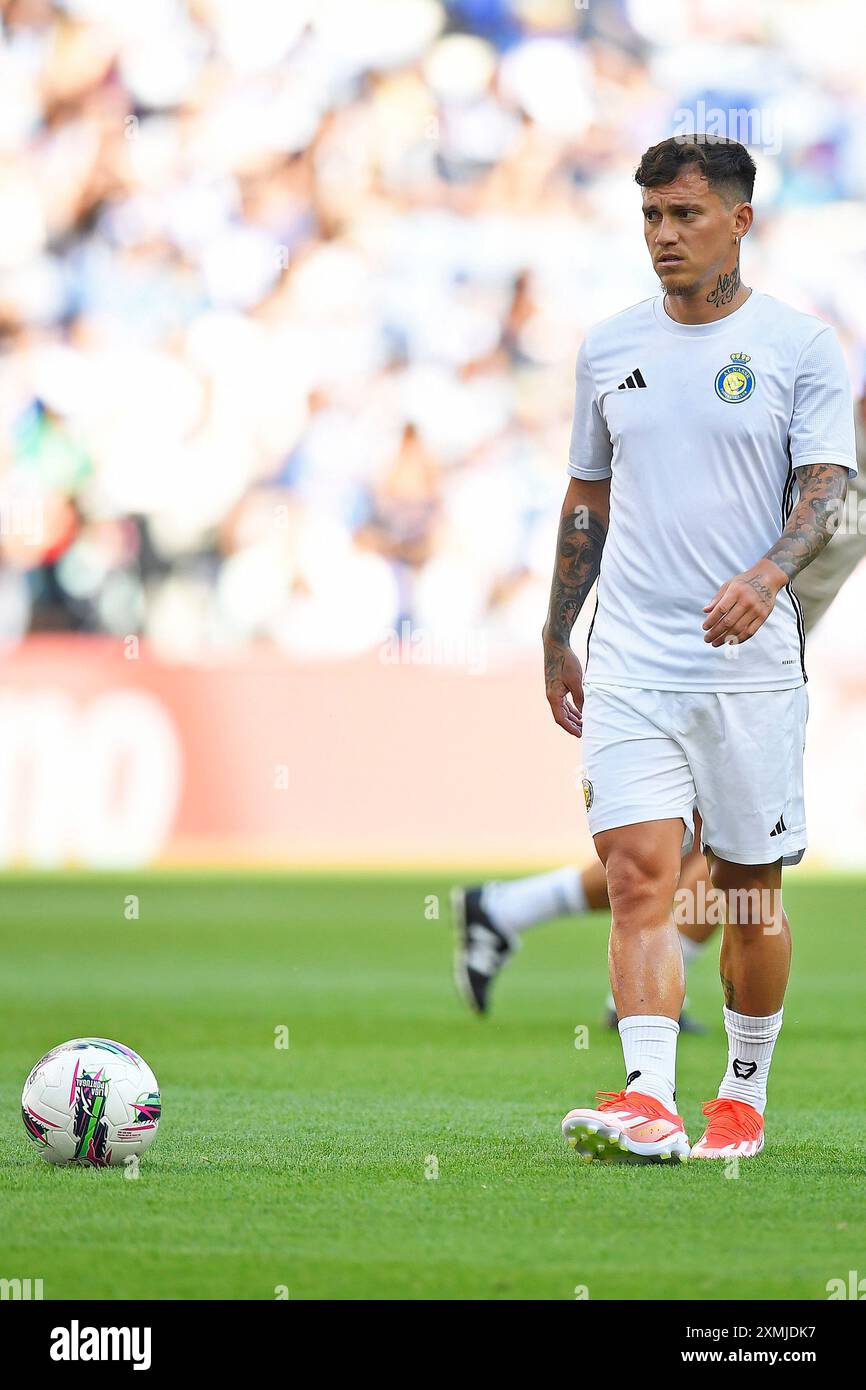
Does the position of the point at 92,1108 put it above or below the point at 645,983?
below

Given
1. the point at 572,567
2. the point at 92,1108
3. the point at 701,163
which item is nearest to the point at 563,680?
the point at 572,567

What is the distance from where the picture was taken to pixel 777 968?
5.11 m

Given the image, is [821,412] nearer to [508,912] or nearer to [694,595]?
[694,595]

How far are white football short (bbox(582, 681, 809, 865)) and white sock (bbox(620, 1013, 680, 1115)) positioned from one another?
17.1 inches

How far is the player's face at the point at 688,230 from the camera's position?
4883 millimetres

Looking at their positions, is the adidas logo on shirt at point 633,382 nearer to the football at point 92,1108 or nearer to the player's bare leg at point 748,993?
the player's bare leg at point 748,993

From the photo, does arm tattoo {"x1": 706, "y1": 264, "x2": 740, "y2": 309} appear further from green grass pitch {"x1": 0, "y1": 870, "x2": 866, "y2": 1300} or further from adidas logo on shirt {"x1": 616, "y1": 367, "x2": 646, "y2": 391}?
green grass pitch {"x1": 0, "y1": 870, "x2": 866, "y2": 1300}

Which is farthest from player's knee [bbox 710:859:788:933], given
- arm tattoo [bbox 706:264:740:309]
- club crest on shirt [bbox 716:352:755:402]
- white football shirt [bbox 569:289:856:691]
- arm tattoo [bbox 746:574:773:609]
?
arm tattoo [bbox 706:264:740:309]

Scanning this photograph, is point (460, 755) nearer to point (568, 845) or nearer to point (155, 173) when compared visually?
point (568, 845)

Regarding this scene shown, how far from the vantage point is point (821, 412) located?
15.9 ft

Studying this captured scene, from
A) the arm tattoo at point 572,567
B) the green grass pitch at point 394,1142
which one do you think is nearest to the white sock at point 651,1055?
the green grass pitch at point 394,1142

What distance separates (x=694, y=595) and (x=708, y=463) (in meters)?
0.31

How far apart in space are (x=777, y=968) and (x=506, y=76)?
15265 millimetres
